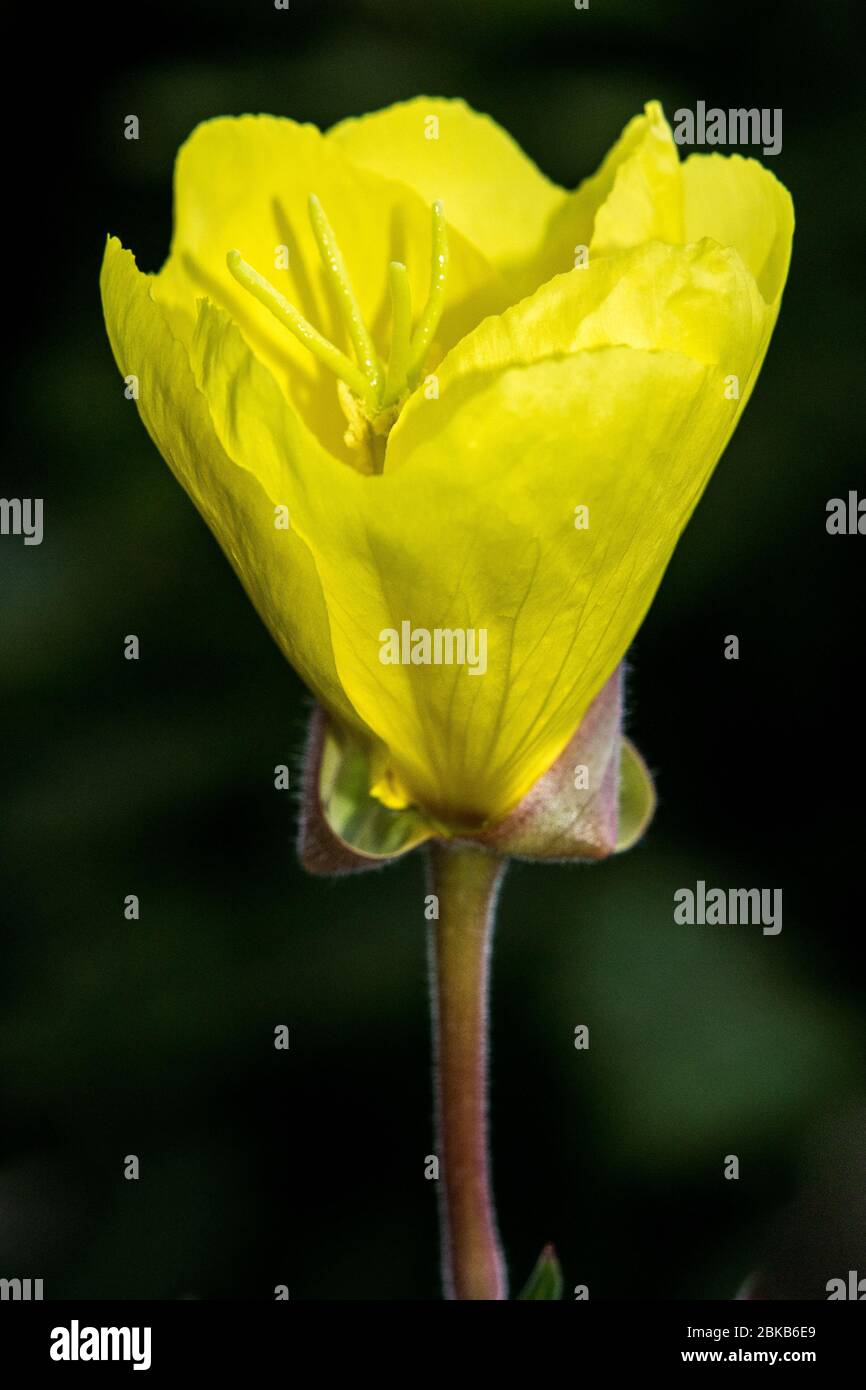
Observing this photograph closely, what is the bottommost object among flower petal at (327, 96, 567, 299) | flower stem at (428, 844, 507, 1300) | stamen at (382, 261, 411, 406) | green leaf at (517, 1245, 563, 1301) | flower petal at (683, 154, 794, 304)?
green leaf at (517, 1245, 563, 1301)

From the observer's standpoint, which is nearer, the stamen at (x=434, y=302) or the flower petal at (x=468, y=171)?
the stamen at (x=434, y=302)

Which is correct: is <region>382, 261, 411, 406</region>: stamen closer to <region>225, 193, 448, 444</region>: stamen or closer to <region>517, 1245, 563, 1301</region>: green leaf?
<region>225, 193, 448, 444</region>: stamen

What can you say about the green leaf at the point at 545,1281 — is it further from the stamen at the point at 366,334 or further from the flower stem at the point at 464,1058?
the stamen at the point at 366,334

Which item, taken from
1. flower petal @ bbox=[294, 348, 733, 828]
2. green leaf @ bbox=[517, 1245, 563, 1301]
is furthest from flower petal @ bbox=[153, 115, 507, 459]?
green leaf @ bbox=[517, 1245, 563, 1301]

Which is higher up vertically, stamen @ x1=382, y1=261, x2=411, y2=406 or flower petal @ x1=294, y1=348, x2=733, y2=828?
stamen @ x1=382, y1=261, x2=411, y2=406

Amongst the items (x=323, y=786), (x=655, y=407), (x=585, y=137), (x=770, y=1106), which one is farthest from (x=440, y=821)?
(x=585, y=137)

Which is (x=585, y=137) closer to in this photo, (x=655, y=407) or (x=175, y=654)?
(x=175, y=654)

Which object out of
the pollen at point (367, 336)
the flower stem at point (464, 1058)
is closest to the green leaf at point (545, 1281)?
the flower stem at point (464, 1058)
